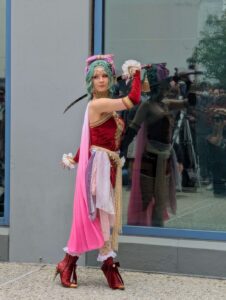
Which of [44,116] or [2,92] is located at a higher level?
[2,92]

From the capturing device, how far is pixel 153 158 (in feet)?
20.2

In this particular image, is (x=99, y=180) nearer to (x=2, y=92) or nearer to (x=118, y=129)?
(x=118, y=129)

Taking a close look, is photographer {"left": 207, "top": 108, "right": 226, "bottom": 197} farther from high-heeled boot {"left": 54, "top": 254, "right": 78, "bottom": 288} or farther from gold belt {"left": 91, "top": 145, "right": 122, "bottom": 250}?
high-heeled boot {"left": 54, "top": 254, "right": 78, "bottom": 288}

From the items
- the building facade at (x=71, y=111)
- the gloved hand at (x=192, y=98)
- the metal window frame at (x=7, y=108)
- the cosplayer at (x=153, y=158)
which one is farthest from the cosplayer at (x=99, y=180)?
the metal window frame at (x=7, y=108)

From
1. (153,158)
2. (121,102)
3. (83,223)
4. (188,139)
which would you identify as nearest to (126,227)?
(153,158)

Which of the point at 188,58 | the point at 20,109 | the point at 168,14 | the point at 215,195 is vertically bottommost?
the point at 215,195

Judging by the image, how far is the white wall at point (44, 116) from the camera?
5969 millimetres

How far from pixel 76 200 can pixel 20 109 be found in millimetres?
1237

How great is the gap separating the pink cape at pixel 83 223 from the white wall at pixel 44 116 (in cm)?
65

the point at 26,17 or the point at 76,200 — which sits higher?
the point at 26,17

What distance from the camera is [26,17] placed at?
6070 millimetres

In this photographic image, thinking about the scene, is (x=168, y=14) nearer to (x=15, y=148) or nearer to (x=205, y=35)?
(x=205, y=35)

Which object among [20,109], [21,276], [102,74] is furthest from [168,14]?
[21,276]

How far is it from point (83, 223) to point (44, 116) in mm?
1256
